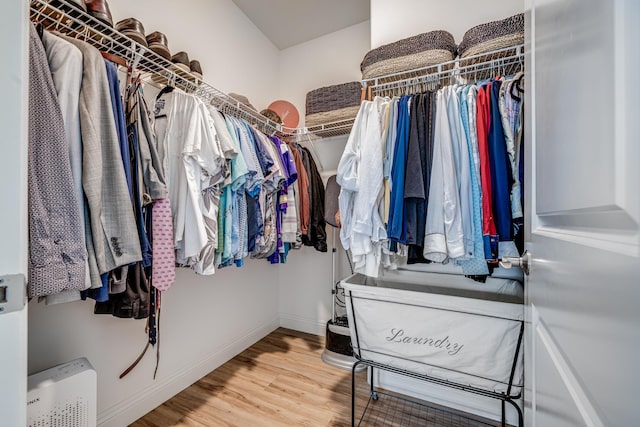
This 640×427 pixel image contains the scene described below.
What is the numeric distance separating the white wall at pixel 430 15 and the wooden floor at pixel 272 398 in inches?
84.2

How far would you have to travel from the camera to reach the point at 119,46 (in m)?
1.06

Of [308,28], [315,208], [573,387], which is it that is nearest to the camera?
[573,387]

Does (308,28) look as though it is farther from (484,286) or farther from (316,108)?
(484,286)

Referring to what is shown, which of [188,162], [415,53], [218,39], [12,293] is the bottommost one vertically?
[12,293]

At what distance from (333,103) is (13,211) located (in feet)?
5.85

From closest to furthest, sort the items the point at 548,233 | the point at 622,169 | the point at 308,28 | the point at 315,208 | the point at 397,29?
the point at 622,169
the point at 548,233
the point at 397,29
the point at 315,208
the point at 308,28

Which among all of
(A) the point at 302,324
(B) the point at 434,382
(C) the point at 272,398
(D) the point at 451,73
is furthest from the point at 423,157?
(A) the point at 302,324

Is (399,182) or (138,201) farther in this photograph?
(399,182)

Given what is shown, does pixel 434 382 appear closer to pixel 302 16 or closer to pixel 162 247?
pixel 162 247

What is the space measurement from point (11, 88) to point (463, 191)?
1.34 metres

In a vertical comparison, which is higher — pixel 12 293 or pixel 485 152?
pixel 485 152

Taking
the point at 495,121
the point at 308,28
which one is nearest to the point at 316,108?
the point at 308,28

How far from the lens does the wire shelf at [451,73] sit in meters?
1.26

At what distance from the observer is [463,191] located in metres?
1.11
